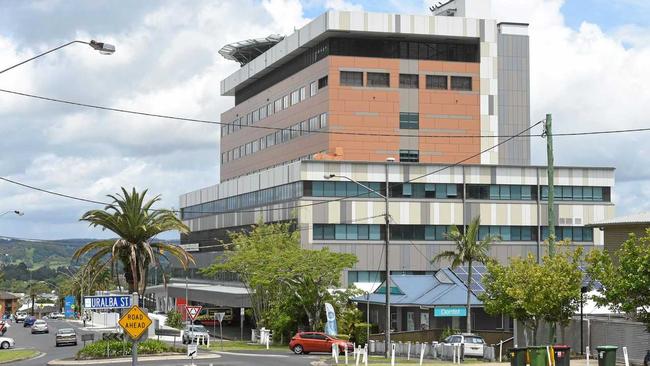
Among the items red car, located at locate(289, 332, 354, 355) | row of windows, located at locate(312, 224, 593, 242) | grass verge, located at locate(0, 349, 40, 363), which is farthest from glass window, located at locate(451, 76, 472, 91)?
grass verge, located at locate(0, 349, 40, 363)

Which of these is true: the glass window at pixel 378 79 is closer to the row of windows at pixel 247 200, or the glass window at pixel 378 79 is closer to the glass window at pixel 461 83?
the glass window at pixel 461 83

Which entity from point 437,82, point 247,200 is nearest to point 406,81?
point 437,82

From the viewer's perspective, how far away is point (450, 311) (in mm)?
63719

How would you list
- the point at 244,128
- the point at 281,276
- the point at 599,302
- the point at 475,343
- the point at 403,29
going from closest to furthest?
the point at 599,302
the point at 475,343
the point at 281,276
the point at 403,29
the point at 244,128

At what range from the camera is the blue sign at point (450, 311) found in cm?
6350

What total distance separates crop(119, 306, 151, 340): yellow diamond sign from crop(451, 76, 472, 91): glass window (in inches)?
3101

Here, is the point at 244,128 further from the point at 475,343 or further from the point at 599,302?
the point at 599,302

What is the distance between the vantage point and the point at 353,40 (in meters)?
98.1

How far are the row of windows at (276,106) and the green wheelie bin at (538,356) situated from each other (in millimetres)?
67846

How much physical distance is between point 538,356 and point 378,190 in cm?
5635

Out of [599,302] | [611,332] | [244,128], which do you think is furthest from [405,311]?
[244,128]

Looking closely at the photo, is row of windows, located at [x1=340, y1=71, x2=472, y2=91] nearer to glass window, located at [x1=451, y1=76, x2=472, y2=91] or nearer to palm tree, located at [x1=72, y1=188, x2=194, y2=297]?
glass window, located at [x1=451, y1=76, x2=472, y2=91]

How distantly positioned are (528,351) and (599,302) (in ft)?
21.9

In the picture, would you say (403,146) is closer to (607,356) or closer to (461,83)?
(461,83)
